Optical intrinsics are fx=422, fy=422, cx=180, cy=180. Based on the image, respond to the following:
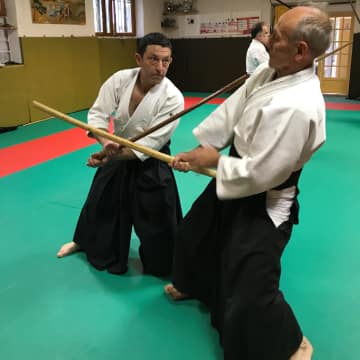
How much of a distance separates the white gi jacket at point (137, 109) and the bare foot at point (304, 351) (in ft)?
3.86

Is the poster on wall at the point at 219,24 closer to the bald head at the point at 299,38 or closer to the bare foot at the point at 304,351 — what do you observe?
the bald head at the point at 299,38

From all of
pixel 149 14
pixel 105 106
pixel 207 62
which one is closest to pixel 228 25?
pixel 207 62

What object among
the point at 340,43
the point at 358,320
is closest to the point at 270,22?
the point at 340,43

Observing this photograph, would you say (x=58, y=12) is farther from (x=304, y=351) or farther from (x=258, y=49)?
(x=304, y=351)

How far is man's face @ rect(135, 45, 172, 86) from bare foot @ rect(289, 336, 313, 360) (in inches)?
57.0

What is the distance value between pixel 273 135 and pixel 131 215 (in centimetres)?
127

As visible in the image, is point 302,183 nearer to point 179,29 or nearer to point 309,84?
point 309,84

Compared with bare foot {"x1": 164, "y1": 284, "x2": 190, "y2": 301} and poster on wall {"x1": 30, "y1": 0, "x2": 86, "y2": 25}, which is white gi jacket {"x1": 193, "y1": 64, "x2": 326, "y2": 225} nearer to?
bare foot {"x1": 164, "y1": 284, "x2": 190, "y2": 301}

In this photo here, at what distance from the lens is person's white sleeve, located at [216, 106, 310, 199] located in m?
1.35

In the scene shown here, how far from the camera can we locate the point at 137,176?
235cm

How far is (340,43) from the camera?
923 cm

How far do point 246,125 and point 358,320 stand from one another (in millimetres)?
1189

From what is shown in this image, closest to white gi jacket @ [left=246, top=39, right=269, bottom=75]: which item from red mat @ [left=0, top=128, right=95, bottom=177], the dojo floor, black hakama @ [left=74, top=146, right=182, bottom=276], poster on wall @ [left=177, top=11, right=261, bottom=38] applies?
the dojo floor

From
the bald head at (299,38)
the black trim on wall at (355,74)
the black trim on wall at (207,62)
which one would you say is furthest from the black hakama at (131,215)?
the black trim on wall at (207,62)
